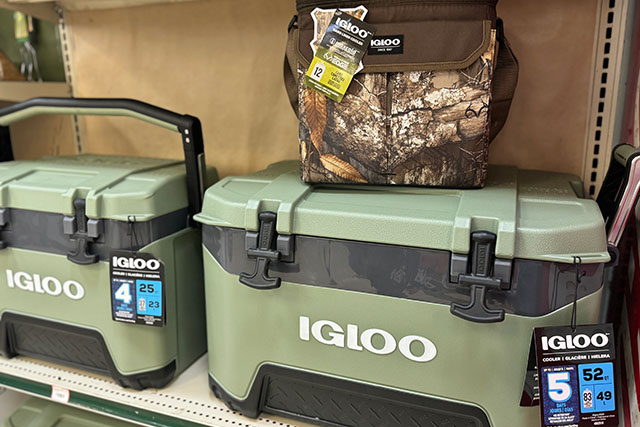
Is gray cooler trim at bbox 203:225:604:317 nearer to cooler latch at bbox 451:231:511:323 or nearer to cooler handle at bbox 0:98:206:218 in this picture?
cooler latch at bbox 451:231:511:323

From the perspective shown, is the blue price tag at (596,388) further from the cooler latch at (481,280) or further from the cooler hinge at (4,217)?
the cooler hinge at (4,217)

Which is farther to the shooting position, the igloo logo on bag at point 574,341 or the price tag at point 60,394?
the price tag at point 60,394

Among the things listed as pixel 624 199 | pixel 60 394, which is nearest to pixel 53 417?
pixel 60 394

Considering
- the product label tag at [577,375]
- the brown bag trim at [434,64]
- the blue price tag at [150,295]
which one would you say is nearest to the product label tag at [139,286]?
the blue price tag at [150,295]

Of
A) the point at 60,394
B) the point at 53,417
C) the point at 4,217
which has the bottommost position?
the point at 53,417

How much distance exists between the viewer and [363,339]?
26.5 inches

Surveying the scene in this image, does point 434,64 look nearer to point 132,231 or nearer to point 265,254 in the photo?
point 265,254

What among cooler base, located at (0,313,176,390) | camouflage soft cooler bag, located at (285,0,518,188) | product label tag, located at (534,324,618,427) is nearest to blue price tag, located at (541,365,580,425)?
product label tag, located at (534,324,618,427)

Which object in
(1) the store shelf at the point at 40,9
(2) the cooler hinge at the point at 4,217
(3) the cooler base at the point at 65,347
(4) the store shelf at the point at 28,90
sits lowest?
(3) the cooler base at the point at 65,347

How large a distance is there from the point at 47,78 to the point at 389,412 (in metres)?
1.33

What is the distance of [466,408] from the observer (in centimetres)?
64

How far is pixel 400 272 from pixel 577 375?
25 centimetres

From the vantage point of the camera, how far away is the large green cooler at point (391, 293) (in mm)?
580

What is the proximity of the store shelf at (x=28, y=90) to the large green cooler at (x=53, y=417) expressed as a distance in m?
0.77
